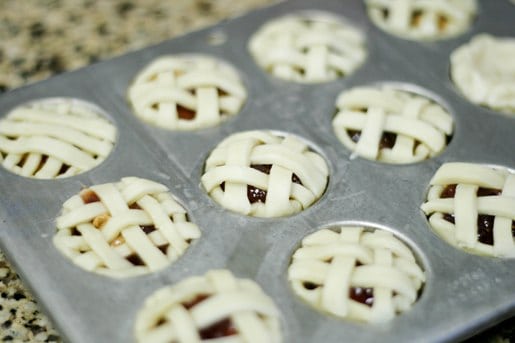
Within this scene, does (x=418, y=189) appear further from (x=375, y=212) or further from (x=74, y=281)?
(x=74, y=281)

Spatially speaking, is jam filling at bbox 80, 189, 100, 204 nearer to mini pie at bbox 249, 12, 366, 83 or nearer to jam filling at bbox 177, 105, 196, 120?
jam filling at bbox 177, 105, 196, 120

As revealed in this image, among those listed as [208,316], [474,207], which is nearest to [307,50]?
[474,207]

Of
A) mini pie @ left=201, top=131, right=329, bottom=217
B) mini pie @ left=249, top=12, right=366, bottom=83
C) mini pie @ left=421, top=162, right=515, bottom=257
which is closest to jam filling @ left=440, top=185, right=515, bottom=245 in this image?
mini pie @ left=421, top=162, right=515, bottom=257

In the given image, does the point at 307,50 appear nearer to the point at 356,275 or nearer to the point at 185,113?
the point at 185,113

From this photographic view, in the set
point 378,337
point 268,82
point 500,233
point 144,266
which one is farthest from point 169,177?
point 500,233

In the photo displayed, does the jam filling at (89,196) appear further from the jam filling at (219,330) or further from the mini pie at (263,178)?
the jam filling at (219,330)
